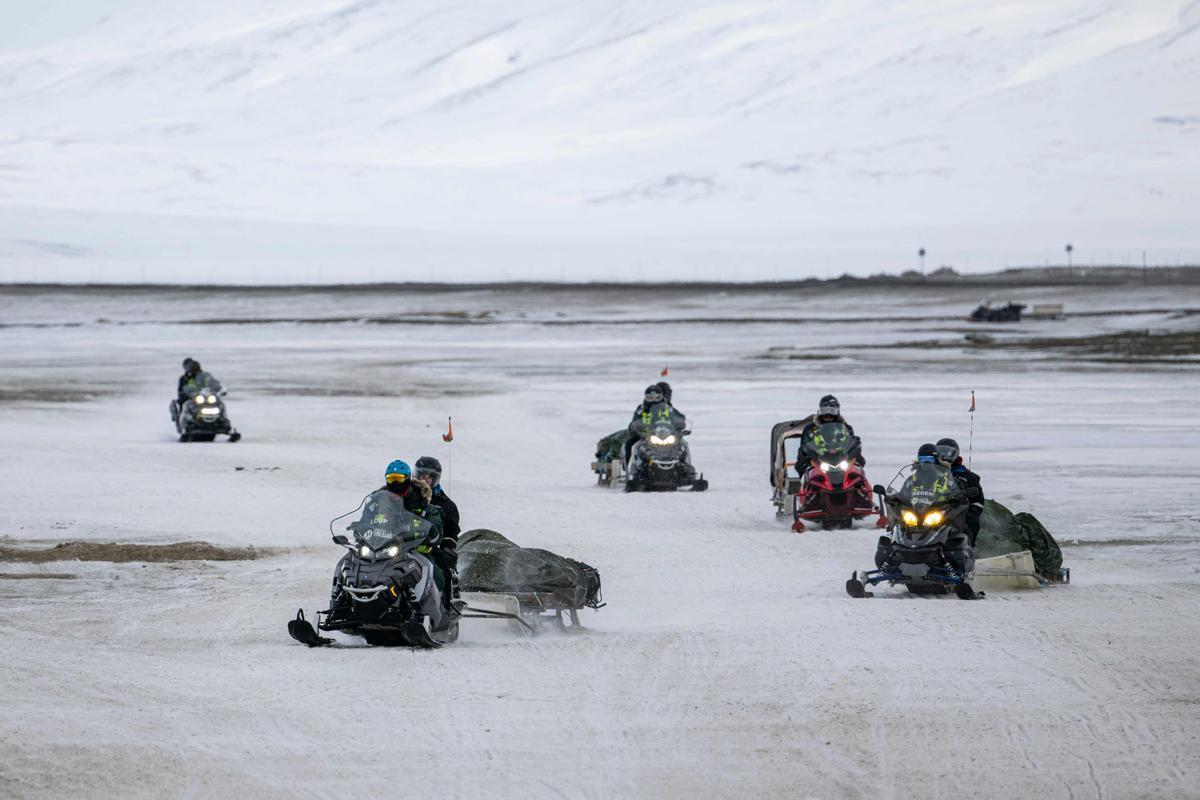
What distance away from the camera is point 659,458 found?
87.1ft

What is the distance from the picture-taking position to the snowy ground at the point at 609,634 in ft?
36.5

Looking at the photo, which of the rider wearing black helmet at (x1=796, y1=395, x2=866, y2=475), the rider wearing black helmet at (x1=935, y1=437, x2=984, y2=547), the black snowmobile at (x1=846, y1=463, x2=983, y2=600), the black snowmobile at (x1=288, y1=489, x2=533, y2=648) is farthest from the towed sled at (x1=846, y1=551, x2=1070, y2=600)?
the black snowmobile at (x1=288, y1=489, x2=533, y2=648)

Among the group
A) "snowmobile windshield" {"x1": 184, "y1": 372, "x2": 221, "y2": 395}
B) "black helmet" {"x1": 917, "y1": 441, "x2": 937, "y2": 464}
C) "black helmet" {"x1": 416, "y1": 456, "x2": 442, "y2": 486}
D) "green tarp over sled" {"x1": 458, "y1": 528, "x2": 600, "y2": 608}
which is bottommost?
"green tarp over sled" {"x1": 458, "y1": 528, "x2": 600, "y2": 608}

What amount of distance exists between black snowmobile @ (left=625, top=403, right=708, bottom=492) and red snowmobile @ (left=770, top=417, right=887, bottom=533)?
3.78 metres

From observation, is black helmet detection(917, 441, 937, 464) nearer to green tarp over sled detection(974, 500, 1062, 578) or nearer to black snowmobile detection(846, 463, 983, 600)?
black snowmobile detection(846, 463, 983, 600)

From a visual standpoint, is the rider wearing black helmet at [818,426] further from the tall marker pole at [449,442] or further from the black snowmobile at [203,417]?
the black snowmobile at [203,417]

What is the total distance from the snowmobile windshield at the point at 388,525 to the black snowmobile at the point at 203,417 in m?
20.1

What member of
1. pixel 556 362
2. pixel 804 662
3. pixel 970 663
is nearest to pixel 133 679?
pixel 804 662

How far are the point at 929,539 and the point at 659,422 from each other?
1004 cm

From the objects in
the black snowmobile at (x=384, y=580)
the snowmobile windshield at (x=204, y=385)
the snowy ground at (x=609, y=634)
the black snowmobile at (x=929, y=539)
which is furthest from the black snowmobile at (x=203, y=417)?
the black snowmobile at (x=384, y=580)

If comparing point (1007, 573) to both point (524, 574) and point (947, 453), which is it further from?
point (524, 574)

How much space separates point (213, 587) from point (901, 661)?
7.05 metres

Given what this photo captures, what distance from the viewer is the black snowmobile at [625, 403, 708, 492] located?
87.0 ft

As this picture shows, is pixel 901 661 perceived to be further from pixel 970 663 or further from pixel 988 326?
pixel 988 326
